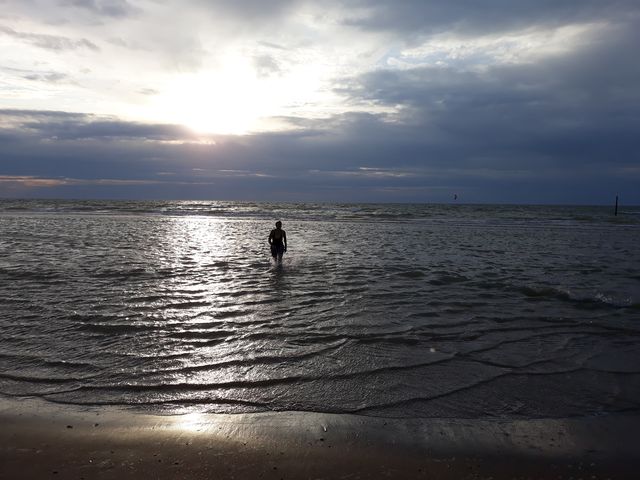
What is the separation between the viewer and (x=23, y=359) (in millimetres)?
6289

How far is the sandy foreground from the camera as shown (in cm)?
381

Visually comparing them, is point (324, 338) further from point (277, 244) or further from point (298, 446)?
point (277, 244)

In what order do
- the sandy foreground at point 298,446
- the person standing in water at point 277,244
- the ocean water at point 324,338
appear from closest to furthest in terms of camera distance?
1. the sandy foreground at point 298,446
2. the ocean water at point 324,338
3. the person standing in water at point 277,244

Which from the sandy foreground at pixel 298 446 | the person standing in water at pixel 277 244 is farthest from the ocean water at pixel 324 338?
the person standing in water at pixel 277 244

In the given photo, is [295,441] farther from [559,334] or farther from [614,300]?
[614,300]

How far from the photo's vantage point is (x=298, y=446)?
13.9 ft

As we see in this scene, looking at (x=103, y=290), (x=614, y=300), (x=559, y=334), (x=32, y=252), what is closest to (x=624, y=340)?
(x=559, y=334)

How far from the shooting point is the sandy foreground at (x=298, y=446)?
381cm

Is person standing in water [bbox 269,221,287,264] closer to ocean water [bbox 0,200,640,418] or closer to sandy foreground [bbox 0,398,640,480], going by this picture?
ocean water [bbox 0,200,640,418]

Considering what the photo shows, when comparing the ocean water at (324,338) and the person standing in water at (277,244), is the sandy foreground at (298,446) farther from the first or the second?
the person standing in water at (277,244)

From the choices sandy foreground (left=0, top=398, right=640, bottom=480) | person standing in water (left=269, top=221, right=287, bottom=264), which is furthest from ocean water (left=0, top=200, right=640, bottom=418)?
person standing in water (left=269, top=221, right=287, bottom=264)

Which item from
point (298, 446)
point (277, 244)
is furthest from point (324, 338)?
point (277, 244)

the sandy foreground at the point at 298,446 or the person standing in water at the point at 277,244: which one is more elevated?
the person standing in water at the point at 277,244

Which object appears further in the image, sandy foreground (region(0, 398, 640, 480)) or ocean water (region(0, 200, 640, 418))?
ocean water (region(0, 200, 640, 418))
